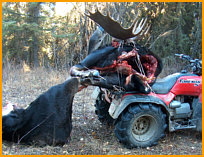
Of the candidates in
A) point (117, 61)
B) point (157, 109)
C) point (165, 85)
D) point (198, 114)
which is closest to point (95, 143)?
point (157, 109)

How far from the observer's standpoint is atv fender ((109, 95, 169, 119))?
389cm

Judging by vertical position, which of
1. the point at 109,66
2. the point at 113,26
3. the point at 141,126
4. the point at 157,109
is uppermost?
the point at 113,26

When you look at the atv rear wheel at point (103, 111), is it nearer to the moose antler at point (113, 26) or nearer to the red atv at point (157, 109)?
the red atv at point (157, 109)

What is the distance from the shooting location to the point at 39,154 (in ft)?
11.1

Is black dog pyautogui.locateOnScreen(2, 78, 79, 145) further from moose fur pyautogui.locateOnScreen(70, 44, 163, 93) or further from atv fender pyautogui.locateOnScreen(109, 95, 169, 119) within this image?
atv fender pyautogui.locateOnScreen(109, 95, 169, 119)

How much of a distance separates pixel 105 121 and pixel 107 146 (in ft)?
3.26

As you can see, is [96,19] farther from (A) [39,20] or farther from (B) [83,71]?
(A) [39,20]

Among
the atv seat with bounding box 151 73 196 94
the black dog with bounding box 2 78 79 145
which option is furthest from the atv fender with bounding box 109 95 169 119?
the black dog with bounding box 2 78 79 145

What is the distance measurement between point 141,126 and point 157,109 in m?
0.46

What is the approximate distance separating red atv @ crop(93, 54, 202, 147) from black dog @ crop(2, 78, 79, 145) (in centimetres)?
90

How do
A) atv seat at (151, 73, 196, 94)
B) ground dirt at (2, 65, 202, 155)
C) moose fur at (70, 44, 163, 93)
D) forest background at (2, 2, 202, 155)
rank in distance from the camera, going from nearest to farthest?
ground dirt at (2, 65, 202, 155) < moose fur at (70, 44, 163, 93) < forest background at (2, 2, 202, 155) < atv seat at (151, 73, 196, 94)

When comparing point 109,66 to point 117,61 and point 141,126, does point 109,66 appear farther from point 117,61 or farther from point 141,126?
point 141,126

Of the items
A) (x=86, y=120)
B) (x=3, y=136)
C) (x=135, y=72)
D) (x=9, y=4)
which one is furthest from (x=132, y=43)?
(x=9, y=4)

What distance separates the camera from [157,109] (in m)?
4.08
